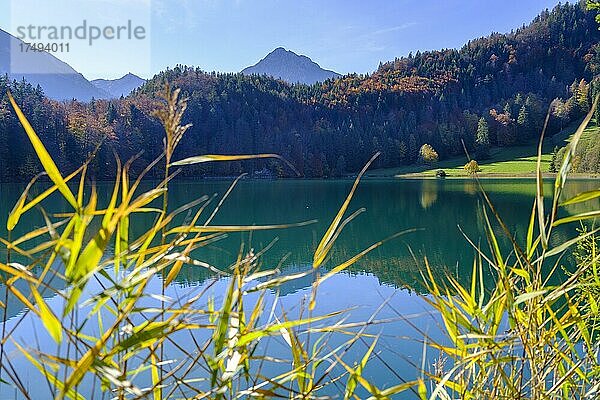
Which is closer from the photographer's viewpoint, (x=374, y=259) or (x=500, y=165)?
(x=374, y=259)

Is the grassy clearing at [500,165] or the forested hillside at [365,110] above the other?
the forested hillside at [365,110]

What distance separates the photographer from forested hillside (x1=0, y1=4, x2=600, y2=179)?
233ft

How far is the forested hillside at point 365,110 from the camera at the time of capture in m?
70.9

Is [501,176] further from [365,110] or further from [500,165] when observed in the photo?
[365,110]

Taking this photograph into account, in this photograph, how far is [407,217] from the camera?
29.3m

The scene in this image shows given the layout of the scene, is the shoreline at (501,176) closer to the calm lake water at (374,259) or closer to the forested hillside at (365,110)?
the forested hillside at (365,110)

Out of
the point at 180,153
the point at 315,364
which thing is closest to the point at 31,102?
the point at 180,153

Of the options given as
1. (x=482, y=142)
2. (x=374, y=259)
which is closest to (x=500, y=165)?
(x=482, y=142)

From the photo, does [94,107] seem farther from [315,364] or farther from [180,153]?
[315,364]

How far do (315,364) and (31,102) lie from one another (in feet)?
249

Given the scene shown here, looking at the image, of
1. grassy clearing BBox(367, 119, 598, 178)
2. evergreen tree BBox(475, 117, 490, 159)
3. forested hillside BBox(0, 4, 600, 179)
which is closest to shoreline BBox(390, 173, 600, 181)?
grassy clearing BBox(367, 119, 598, 178)

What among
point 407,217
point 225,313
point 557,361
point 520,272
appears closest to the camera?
point 225,313

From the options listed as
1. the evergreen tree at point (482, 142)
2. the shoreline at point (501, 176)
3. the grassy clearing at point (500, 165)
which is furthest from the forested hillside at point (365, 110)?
the shoreline at point (501, 176)

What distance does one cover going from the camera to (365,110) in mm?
106500
